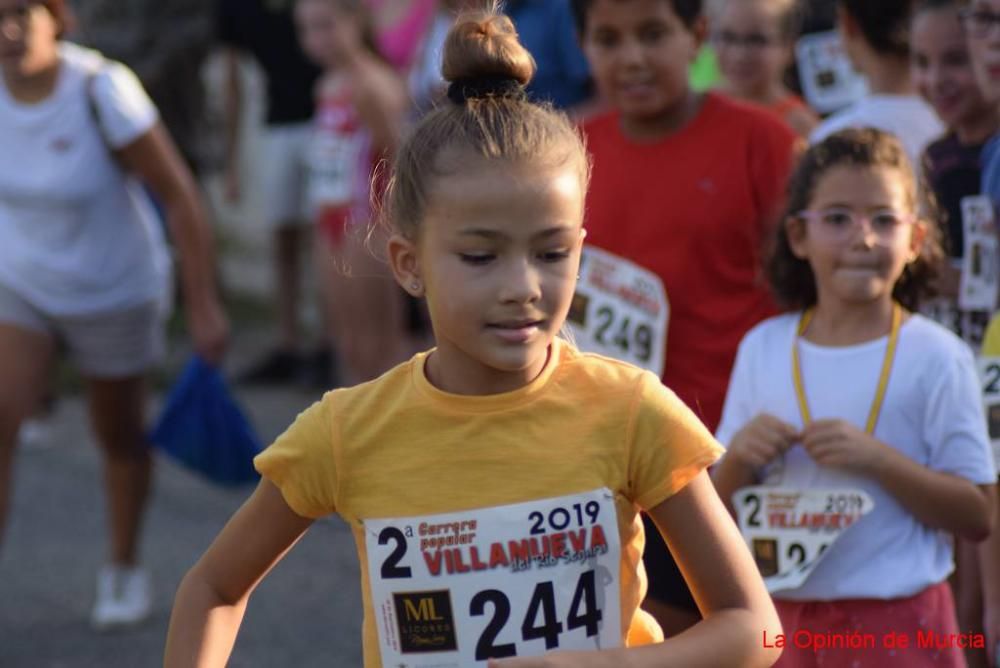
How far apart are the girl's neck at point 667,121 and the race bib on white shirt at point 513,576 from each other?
5.93 ft

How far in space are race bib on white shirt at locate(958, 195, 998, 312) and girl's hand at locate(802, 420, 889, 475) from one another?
82cm

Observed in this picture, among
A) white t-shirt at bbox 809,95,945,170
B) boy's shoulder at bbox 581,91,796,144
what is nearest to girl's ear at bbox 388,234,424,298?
boy's shoulder at bbox 581,91,796,144

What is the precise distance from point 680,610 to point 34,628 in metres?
2.90

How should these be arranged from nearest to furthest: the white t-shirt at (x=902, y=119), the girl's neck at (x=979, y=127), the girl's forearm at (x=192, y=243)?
1. the girl's neck at (x=979, y=127)
2. the white t-shirt at (x=902, y=119)
3. the girl's forearm at (x=192, y=243)

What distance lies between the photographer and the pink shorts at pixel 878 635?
325cm

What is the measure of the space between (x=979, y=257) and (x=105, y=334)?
2.89 metres

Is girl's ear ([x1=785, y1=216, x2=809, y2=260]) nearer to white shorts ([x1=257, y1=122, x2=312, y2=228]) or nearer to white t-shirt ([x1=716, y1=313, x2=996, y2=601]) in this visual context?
white t-shirt ([x1=716, y1=313, x2=996, y2=601])

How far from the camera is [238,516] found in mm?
2592

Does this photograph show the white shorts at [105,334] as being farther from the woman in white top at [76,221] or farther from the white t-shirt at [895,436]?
the white t-shirt at [895,436]

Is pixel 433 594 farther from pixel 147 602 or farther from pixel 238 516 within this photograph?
pixel 147 602

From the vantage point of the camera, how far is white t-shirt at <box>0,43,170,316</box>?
5.34 metres

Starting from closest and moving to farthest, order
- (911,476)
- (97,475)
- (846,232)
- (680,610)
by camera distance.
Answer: (911,476) → (846,232) → (680,610) → (97,475)

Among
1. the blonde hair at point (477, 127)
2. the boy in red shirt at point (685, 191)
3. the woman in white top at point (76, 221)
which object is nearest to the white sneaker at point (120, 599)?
the woman in white top at point (76, 221)

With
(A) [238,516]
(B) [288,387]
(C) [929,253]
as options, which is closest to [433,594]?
(A) [238,516]
